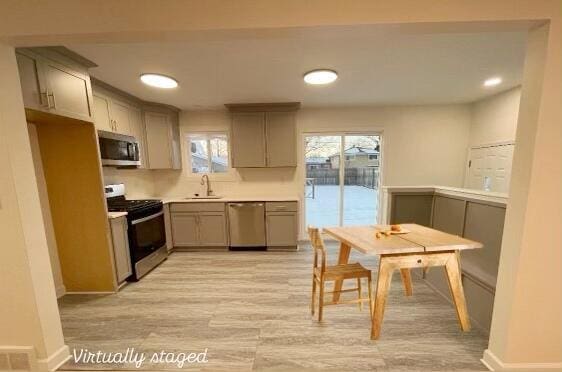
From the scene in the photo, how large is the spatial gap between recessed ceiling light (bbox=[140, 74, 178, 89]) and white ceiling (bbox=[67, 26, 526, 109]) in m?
0.11

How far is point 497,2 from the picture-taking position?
113 cm

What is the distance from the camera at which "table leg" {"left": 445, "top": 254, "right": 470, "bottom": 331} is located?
1.70 metres

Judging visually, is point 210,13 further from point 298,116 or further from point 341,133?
point 341,133

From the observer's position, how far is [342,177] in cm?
405

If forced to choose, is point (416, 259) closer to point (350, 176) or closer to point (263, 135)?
point (350, 176)

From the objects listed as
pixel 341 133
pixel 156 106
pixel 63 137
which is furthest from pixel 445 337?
pixel 156 106

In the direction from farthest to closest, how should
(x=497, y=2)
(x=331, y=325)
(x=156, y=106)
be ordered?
1. (x=156, y=106)
2. (x=331, y=325)
3. (x=497, y=2)

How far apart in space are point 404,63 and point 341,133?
5.78 feet

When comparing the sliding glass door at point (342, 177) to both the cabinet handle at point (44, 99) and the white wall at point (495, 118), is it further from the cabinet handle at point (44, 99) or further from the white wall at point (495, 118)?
the cabinet handle at point (44, 99)

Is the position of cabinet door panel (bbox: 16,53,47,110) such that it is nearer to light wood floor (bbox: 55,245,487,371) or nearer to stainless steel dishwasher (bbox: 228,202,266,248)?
light wood floor (bbox: 55,245,487,371)

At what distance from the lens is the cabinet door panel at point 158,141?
3477mm

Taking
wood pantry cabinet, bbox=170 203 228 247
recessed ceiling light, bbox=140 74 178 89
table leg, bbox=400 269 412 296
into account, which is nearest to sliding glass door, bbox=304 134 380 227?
wood pantry cabinet, bbox=170 203 228 247

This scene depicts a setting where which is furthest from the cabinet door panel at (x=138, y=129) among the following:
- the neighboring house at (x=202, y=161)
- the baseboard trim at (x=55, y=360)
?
the baseboard trim at (x=55, y=360)

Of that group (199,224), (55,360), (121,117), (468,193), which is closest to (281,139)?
(199,224)
